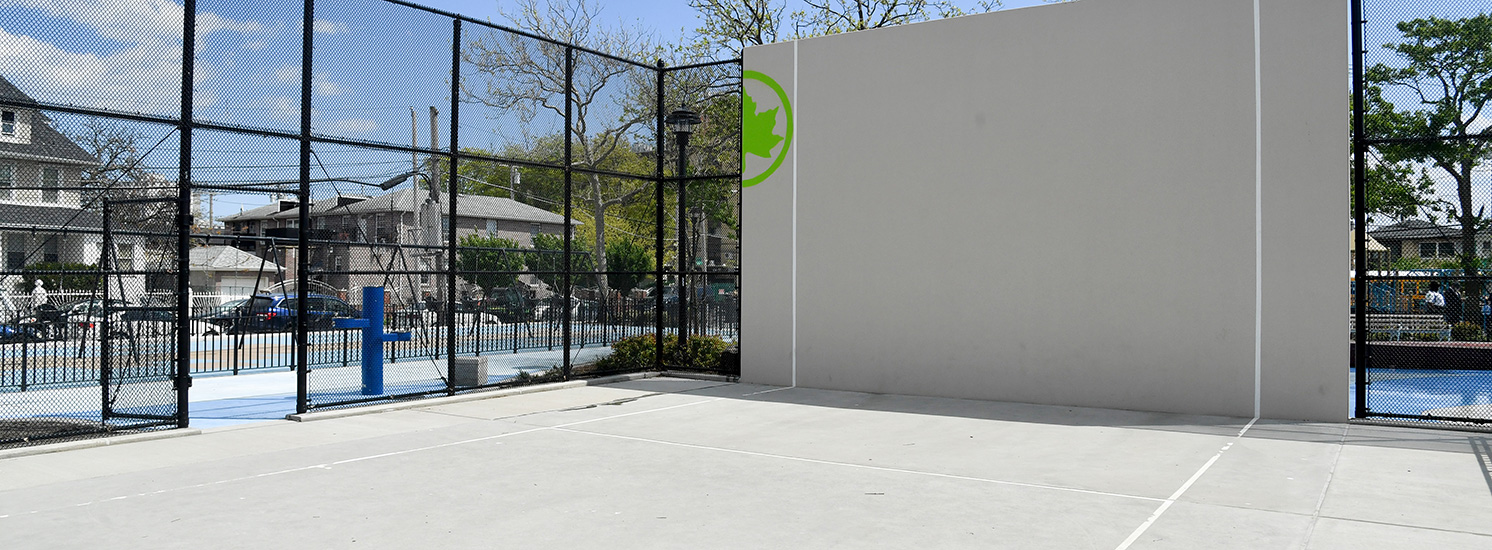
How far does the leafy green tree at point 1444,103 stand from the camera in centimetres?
937

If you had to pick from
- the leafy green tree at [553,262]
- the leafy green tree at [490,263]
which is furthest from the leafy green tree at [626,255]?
the leafy green tree at [553,262]

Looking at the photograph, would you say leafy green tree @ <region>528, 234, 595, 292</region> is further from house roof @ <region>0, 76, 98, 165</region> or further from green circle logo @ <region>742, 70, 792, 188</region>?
house roof @ <region>0, 76, 98, 165</region>

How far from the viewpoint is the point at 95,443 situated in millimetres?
8352

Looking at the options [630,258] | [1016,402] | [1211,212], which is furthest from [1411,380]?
[630,258]

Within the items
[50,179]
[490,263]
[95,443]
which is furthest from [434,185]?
[490,263]

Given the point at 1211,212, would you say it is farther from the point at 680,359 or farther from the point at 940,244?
the point at 680,359

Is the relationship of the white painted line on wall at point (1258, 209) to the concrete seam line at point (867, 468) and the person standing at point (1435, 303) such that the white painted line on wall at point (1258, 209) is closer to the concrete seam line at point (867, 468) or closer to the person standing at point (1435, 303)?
the person standing at point (1435, 303)

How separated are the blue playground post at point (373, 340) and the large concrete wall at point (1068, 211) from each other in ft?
16.7

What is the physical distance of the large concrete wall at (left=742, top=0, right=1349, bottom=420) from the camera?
32.7 ft

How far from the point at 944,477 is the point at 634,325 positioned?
35.8 ft

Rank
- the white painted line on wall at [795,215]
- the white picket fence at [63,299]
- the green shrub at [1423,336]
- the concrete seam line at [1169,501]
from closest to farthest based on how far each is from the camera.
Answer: the concrete seam line at [1169,501] → the white picket fence at [63,299] → the green shrub at [1423,336] → the white painted line on wall at [795,215]

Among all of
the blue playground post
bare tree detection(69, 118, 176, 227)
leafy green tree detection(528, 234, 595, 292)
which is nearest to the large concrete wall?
leafy green tree detection(528, 234, 595, 292)

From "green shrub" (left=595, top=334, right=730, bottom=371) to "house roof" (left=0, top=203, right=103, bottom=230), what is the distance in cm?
Result: 691

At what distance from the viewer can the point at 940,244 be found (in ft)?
39.9
